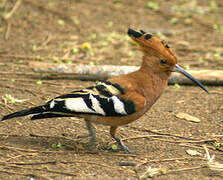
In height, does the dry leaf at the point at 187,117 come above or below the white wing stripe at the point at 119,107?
below

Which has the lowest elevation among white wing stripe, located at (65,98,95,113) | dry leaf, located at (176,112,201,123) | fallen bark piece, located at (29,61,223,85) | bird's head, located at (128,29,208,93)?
dry leaf, located at (176,112,201,123)

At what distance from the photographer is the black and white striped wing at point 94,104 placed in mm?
3697

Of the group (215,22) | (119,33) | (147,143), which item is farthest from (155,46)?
(215,22)

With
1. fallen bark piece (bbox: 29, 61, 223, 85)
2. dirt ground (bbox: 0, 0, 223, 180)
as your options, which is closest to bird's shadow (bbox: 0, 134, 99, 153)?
dirt ground (bbox: 0, 0, 223, 180)

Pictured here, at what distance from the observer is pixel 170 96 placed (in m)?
5.77

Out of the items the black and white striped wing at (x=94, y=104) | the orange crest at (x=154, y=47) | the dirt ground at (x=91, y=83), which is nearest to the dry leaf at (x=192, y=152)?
the dirt ground at (x=91, y=83)

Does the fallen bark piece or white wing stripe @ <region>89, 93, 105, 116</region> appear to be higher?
white wing stripe @ <region>89, 93, 105, 116</region>

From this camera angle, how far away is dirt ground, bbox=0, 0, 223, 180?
12.0 ft

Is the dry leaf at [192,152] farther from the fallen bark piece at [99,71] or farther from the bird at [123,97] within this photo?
the fallen bark piece at [99,71]

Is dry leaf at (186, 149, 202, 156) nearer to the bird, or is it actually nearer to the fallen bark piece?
the bird

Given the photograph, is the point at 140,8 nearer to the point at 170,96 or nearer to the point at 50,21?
the point at 50,21

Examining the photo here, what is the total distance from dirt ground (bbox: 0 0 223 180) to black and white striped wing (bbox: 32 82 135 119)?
1.39 feet

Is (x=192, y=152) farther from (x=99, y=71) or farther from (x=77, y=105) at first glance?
(x=99, y=71)

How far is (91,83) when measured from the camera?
604cm
